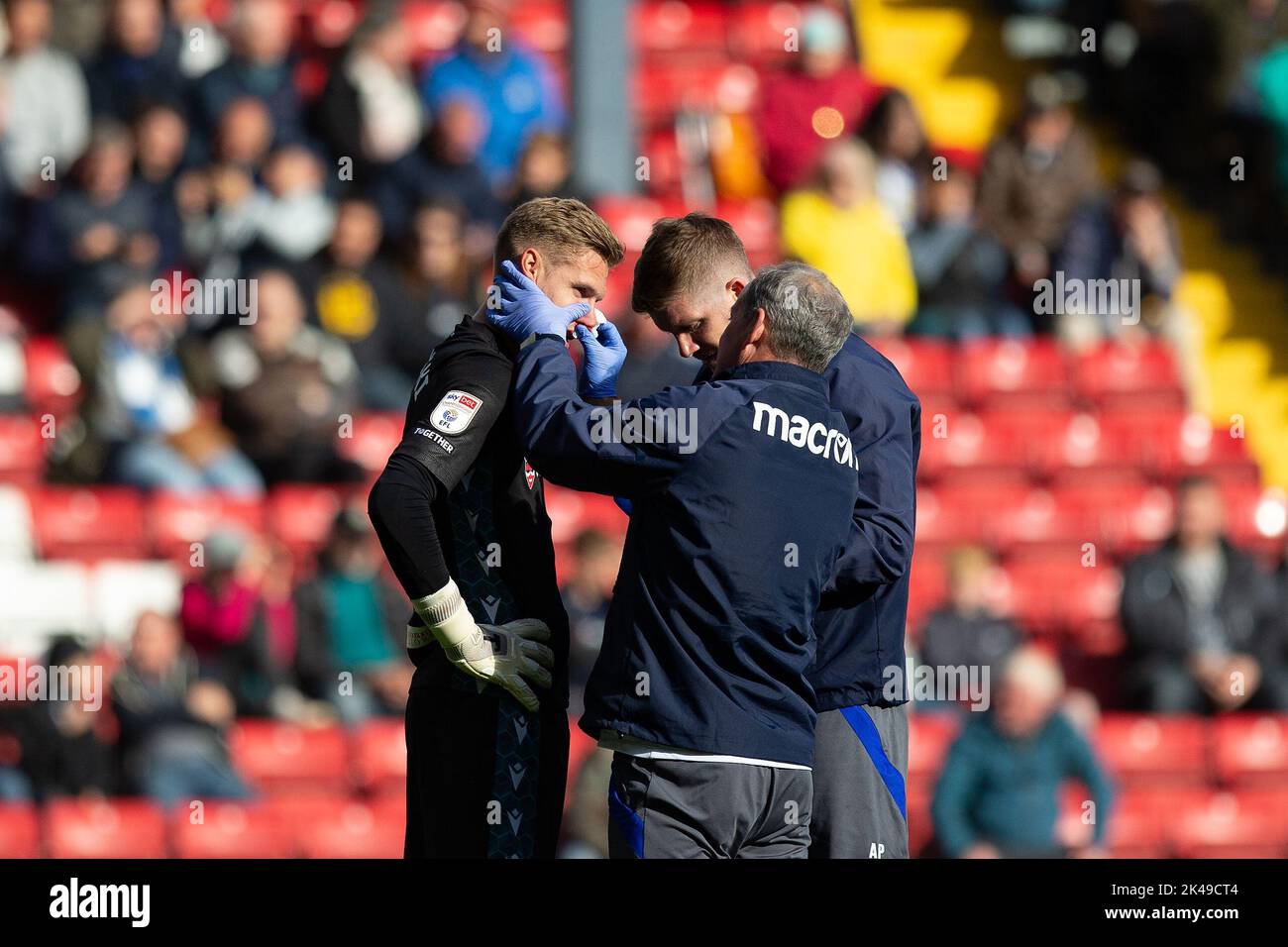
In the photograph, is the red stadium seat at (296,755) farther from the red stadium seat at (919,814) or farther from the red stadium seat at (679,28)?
the red stadium seat at (679,28)

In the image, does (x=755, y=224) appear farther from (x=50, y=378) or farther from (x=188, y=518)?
(x=50, y=378)

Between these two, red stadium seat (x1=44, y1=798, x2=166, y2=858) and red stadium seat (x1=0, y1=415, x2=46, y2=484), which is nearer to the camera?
red stadium seat (x1=44, y1=798, x2=166, y2=858)

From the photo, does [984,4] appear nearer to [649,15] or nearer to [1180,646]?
[649,15]

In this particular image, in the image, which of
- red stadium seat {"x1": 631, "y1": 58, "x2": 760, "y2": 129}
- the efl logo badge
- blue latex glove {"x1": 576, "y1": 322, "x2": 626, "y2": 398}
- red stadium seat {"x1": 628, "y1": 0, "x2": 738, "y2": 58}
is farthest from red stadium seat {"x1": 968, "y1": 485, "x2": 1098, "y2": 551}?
the efl logo badge

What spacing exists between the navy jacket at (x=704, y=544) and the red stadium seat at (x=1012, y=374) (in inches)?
229

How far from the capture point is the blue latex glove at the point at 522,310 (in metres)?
4.02

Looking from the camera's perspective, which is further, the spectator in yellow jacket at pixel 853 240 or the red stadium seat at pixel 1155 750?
the spectator in yellow jacket at pixel 853 240

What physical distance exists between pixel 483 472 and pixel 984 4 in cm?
890

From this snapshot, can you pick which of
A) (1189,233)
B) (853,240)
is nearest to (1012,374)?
(853,240)

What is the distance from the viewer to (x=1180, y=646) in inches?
336

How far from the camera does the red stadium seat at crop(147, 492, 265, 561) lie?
27.6 ft

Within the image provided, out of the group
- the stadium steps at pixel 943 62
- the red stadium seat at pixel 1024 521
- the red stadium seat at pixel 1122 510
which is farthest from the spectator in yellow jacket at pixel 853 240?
the stadium steps at pixel 943 62

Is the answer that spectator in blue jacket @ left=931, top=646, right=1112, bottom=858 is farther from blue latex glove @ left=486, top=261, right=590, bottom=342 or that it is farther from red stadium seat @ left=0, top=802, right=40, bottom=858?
blue latex glove @ left=486, top=261, right=590, bottom=342
